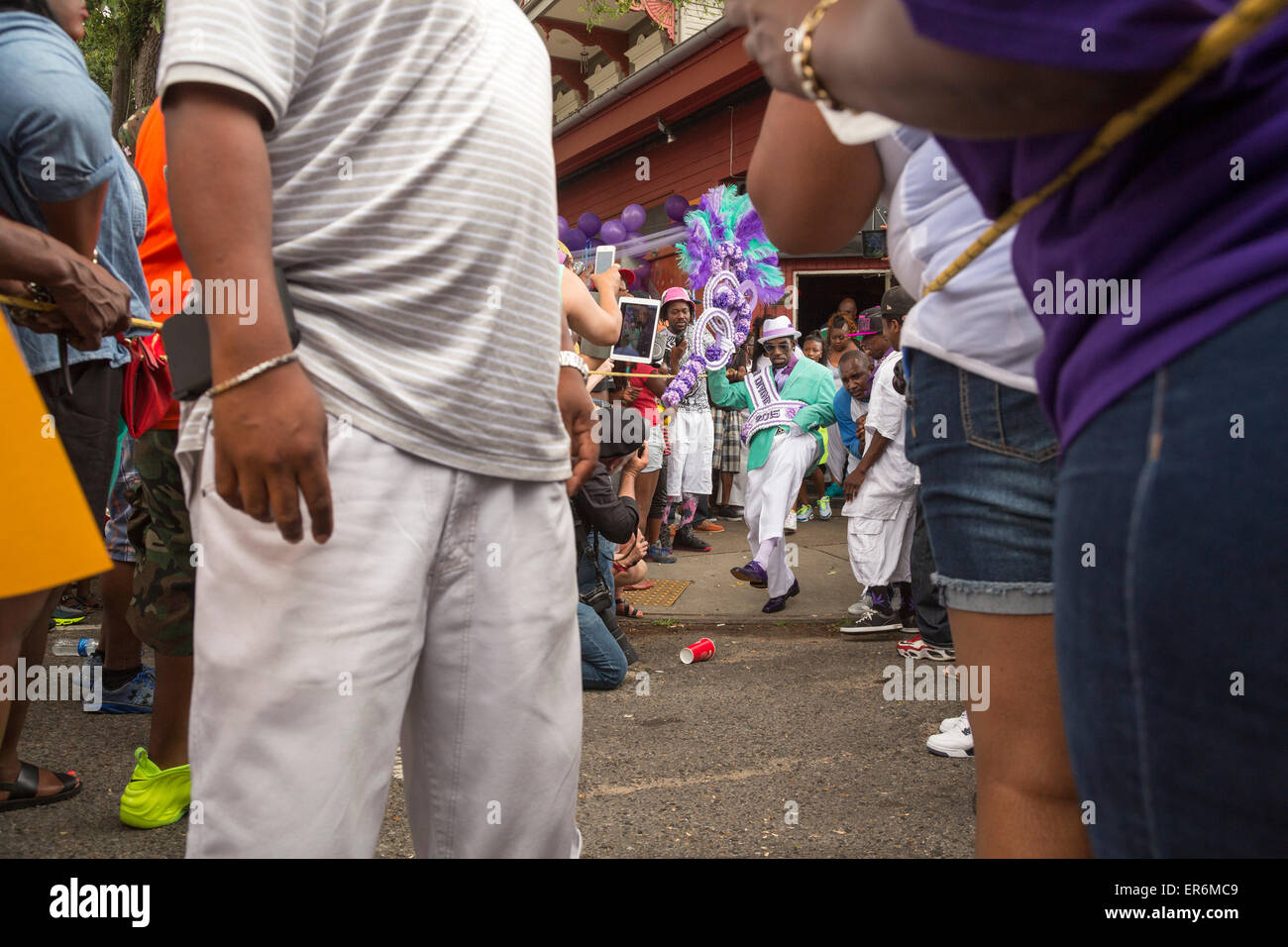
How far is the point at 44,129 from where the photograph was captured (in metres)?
2.33

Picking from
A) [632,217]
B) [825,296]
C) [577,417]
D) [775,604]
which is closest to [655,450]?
[775,604]

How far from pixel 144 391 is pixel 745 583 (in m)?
5.36

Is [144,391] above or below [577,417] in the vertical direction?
above

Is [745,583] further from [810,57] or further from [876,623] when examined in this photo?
[810,57]

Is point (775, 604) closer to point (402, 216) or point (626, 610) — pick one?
point (626, 610)

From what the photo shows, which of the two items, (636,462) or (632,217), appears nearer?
(636,462)

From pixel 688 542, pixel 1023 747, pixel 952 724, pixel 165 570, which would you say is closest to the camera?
pixel 1023 747

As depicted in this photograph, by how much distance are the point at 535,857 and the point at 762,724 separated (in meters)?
2.73

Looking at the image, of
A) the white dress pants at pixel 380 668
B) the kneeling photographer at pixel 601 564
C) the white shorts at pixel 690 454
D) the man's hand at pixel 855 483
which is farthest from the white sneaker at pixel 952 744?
the white shorts at pixel 690 454

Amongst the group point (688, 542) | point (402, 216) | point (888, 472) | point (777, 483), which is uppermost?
point (402, 216)

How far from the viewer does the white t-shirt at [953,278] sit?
4.27ft

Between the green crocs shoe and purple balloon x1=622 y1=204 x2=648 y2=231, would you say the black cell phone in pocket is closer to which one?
the green crocs shoe

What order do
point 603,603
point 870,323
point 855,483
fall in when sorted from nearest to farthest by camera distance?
1. point 603,603
2. point 855,483
3. point 870,323
